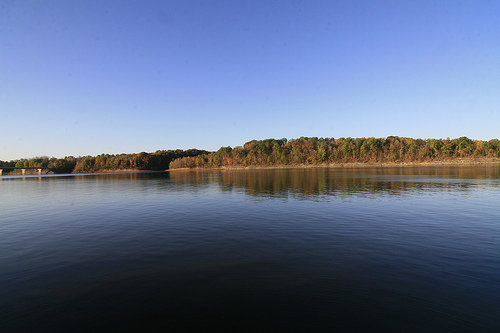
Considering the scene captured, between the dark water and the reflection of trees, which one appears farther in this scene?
the reflection of trees

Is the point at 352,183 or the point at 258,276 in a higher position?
the point at 352,183

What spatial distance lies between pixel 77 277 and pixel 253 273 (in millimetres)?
7758

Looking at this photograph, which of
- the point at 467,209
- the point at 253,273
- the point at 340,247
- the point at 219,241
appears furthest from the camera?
the point at 467,209

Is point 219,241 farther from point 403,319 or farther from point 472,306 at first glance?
point 472,306

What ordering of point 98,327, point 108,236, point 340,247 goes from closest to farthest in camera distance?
point 98,327 → point 340,247 → point 108,236

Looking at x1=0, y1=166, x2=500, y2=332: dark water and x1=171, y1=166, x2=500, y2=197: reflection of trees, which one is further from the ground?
x1=171, y1=166, x2=500, y2=197: reflection of trees

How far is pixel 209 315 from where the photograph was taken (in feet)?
26.4

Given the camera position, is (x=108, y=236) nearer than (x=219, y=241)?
No

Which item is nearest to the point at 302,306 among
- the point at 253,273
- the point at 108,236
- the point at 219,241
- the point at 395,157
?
the point at 253,273

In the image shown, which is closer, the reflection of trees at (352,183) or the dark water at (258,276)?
the dark water at (258,276)

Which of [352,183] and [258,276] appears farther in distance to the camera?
[352,183]

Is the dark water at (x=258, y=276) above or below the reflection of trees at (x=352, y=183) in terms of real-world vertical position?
below

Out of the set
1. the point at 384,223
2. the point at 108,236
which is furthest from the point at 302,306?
the point at 108,236

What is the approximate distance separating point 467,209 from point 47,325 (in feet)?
103
